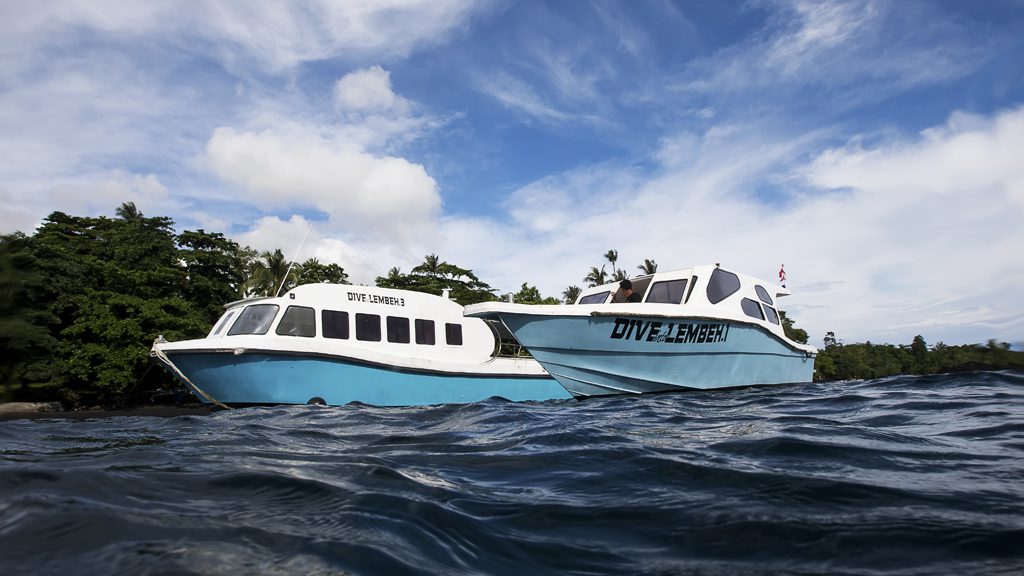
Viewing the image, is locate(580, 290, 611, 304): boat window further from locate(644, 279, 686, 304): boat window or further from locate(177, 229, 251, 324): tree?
locate(177, 229, 251, 324): tree

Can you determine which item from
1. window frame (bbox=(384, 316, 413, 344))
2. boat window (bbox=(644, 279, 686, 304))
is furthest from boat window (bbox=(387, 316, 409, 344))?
boat window (bbox=(644, 279, 686, 304))

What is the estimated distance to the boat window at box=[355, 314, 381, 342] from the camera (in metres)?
10.6

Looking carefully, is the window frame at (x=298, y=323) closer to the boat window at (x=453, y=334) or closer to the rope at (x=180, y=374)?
the rope at (x=180, y=374)

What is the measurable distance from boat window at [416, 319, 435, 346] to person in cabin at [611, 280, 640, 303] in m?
3.83

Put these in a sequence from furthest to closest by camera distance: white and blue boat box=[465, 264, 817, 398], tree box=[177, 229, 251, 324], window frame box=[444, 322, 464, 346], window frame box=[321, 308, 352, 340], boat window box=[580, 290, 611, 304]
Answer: tree box=[177, 229, 251, 324]
window frame box=[444, 322, 464, 346]
boat window box=[580, 290, 611, 304]
window frame box=[321, 308, 352, 340]
white and blue boat box=[465, 264, 817, 398]

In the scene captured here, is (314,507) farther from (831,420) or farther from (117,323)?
(117,323)

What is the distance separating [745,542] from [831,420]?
3.49 meters

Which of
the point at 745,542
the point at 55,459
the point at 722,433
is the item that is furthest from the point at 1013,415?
the point at 55,459

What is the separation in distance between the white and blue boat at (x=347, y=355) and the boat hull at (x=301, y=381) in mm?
17

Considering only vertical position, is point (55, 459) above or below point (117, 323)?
below

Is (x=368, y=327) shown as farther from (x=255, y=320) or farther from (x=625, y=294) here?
(x=625, y=294)

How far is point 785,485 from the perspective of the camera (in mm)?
2363

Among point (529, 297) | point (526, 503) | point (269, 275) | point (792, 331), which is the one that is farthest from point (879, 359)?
point (526, 503)

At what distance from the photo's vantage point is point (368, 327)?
35.3 ft
